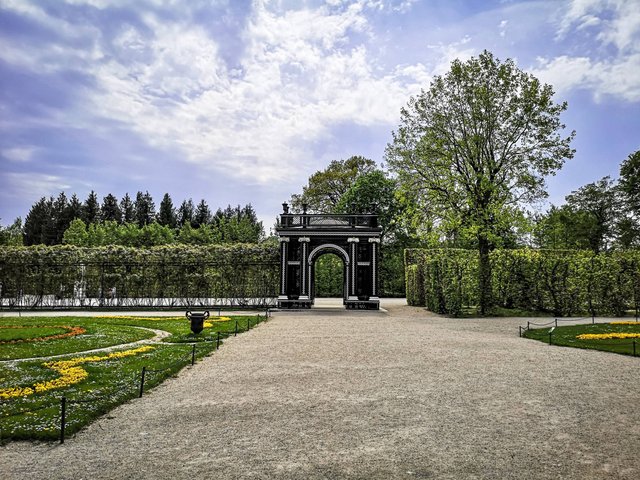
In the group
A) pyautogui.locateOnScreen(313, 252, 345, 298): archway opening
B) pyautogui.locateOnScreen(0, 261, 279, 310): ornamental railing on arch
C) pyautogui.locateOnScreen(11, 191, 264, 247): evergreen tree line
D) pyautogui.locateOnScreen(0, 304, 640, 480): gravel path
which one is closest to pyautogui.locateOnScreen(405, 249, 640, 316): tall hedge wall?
pyautogui.locateOnScreen(0, 261, 279, 310): ornamental railing on arch

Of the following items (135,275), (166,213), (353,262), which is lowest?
(135,275)

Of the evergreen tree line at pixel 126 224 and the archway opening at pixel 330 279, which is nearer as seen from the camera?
the archway opening at pixel 330 279

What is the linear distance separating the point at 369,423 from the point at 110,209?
321 ft

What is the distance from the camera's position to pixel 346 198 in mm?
46906

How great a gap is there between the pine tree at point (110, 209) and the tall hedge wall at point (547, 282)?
272 feet

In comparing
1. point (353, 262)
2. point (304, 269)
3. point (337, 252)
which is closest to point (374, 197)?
point (337, 252)

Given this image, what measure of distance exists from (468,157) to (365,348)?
1750 cm

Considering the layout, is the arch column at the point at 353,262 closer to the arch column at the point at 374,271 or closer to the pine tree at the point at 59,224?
the arch column at the point at 374,271

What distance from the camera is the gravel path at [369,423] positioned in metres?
5.24

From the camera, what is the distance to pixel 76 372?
9516mm

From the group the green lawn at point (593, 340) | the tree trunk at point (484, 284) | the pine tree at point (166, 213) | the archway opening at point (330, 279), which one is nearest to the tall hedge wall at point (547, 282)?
the tree trunk at point (484, 284)

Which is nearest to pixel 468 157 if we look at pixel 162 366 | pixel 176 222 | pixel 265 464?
pixel 162 366

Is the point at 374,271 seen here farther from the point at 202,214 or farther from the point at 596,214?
the point at 202,214

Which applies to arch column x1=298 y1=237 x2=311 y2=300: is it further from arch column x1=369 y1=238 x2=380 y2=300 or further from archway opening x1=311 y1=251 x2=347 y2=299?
archway opening x1=311 y1=251 x2=347 y2=299
